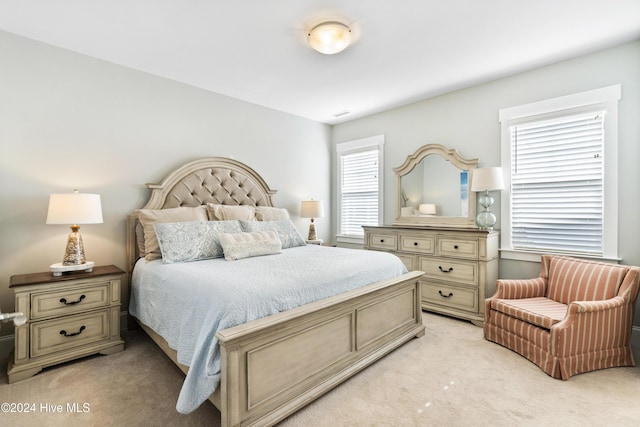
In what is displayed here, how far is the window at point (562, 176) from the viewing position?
2721 millimetres

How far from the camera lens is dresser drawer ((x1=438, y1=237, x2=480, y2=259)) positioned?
10.3 ft

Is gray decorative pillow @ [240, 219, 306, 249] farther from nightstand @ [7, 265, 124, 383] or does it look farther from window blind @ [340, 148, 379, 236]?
window blind @ [340, 148, 379, 236]

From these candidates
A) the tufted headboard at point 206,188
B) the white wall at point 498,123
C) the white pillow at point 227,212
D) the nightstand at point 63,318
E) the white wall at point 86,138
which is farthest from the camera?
the white pillow at point 227,212

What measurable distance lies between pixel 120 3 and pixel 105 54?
0.94 metres

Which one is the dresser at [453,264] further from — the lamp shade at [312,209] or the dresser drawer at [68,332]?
the dresser drawer at [68,332]

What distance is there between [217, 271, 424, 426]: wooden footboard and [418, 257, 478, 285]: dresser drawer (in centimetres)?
99

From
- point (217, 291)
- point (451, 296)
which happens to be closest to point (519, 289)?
point (451, 296)

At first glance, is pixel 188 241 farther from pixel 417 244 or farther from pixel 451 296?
pixel 451 296

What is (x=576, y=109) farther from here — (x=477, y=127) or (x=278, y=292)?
(x=278, y=292)

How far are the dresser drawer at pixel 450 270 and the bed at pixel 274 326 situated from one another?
0.71m

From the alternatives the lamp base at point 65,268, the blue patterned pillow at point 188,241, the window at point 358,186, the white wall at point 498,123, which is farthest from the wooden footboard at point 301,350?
the window at point 358,186

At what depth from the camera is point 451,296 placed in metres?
3.32

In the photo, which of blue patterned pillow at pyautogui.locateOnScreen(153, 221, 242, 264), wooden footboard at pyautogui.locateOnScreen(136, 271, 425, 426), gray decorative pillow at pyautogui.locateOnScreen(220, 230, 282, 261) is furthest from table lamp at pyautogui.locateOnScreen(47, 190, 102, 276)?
gray decorative pillow at pyautogui.locateOnScreen(220, 230, 282, 261)

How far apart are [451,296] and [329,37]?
2.80 metres
